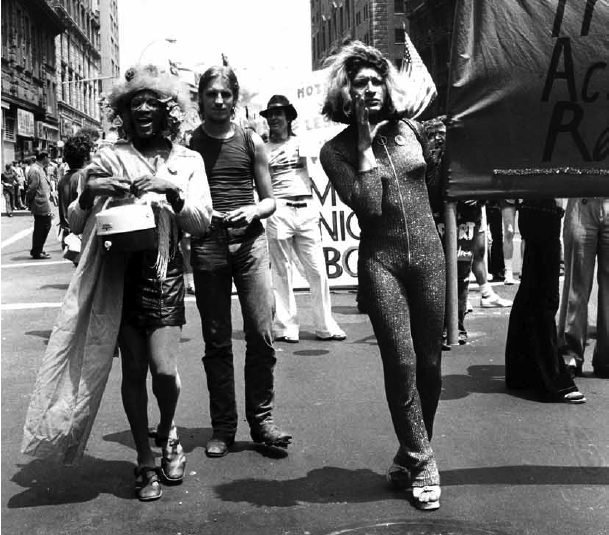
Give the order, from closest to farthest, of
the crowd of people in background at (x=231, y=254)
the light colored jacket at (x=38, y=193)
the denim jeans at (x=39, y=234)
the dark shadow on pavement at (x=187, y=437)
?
the crowd of people in background at (x=231, y=254) < the dark shadow on pavement at (x=187, y=437) < the denim jeans at (x=39, y=234) < the light colored jacket at (x=38, y=193)

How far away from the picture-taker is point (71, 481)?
4.86 meters

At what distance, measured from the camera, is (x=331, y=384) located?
22.7 ft

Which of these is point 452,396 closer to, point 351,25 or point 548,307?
point 548,307

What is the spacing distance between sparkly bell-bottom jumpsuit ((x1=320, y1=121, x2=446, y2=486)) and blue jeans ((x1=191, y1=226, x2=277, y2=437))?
102cm

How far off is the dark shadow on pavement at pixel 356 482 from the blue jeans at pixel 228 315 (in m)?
0.66

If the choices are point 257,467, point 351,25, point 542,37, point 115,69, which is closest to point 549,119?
point 542,37

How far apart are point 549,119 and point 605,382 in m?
3.07

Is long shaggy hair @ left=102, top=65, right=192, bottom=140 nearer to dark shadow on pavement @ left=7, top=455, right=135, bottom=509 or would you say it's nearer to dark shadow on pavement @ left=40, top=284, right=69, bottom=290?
dark shadow on pavement @ left=7, top=455, right=135, bottom=509

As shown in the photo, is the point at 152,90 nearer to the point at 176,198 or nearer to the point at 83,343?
the point at 176,198

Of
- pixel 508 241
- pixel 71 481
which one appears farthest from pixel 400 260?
pixel 508 241

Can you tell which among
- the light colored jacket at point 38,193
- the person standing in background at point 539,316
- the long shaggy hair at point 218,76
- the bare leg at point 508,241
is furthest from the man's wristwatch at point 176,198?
the light colored jacket at point 38,193

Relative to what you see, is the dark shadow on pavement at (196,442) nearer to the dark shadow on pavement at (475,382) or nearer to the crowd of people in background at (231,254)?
the crowd of people in background at (231,254)

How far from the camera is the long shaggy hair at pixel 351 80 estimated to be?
4.47m

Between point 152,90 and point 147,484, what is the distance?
6.04ft
